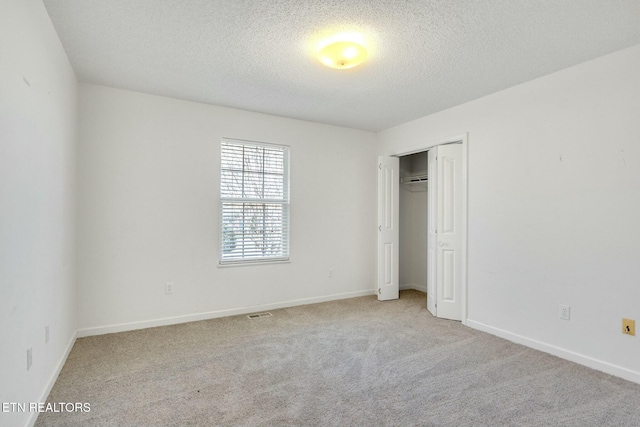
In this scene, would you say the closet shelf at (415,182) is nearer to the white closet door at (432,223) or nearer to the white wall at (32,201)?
the white closet door at (432,223)

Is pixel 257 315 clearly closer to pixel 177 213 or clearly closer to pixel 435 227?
pixel 177 213

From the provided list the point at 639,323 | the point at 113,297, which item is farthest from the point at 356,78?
the point at 113,297

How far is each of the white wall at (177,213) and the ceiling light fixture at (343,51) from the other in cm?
192

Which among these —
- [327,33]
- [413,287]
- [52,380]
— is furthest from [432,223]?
[52,380]

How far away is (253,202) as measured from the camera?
13.9ft

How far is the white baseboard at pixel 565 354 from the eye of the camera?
2479mm

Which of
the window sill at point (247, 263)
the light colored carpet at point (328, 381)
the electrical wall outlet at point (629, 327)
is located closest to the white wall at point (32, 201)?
the light colored carpet at point (328, 381)

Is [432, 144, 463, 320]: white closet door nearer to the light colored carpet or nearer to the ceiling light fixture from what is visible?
the light colored carpet

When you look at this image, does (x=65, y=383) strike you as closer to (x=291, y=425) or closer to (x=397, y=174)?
(x=291, y=425)

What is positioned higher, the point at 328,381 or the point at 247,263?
the point at 247,263

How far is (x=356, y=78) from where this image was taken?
314 centimetres

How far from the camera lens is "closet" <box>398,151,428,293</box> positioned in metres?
5.52

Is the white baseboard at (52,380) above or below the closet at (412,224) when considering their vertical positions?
below

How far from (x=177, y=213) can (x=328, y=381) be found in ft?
8.21
